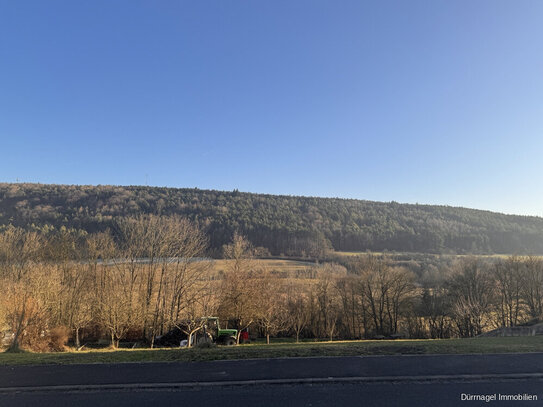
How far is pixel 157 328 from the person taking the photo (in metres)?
31.2

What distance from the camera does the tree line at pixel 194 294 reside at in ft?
88.7

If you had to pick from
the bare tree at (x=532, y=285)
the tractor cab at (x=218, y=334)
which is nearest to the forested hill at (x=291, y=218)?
the tractor cab at (x=218, y=334)

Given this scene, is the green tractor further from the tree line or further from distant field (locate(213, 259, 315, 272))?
distant field (locate(213, 259, 315, 272))

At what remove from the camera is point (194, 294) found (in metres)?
32.0

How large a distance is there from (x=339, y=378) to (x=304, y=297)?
130ft

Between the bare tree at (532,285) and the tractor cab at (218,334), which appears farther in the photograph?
the bare tree at (532,285)

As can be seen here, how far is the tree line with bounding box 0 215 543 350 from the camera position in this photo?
27047 mm

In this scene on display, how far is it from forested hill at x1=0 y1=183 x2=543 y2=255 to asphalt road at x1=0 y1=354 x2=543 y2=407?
7095cm

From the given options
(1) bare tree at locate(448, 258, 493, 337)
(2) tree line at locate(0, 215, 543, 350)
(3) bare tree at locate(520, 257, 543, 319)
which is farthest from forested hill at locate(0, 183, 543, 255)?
(3) bare tree at locate(520, 257, 543, 319)

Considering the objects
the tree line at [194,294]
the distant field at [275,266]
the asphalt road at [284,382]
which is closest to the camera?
the asphalt road at [284,382]

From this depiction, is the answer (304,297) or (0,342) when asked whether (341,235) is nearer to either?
(304,297)

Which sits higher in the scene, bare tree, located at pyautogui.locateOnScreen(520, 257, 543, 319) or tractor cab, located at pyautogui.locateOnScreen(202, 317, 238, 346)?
bare tree, located at pyautogui.locateOnScreen(520, 257, 543, 319)

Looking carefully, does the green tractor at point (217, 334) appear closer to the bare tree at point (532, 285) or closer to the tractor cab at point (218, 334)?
the tractor cab at point (218, 334)

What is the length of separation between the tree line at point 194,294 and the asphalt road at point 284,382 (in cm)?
1000
